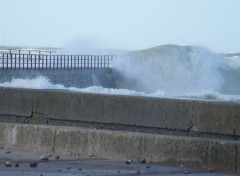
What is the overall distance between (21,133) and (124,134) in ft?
5.44

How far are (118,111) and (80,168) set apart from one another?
5.64 ft

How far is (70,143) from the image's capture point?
32.7 feet

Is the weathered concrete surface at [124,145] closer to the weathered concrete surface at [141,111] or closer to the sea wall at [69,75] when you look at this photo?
the weathered concrete surface at [141,111]

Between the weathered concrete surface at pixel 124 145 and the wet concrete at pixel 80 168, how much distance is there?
0.43 ft

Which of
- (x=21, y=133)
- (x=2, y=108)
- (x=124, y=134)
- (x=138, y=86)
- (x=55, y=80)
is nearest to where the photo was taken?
(x=124, y=134)

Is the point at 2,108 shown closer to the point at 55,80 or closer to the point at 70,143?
the point at 70,143

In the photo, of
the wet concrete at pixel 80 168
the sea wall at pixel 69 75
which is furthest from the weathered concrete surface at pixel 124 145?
the sea wall at pixel 69 75

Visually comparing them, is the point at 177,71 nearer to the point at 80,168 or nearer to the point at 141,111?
the point at 141,111

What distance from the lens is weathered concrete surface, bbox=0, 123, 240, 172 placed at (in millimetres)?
8966

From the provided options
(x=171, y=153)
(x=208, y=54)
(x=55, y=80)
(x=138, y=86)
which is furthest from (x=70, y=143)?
(x=208, y=54)

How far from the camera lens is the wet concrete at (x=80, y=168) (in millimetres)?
8508

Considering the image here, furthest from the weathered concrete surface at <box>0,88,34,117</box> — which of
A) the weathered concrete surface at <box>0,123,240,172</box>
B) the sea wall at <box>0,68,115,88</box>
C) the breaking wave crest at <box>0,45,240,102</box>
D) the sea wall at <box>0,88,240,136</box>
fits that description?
the breaking wave crest at <box>0,45,240,102</box>

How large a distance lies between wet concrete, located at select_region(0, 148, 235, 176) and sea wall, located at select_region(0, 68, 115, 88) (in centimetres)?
3029

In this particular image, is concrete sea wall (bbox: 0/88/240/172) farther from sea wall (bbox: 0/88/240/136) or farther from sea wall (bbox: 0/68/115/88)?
sea wall (bbox: 0/68/115/88)
